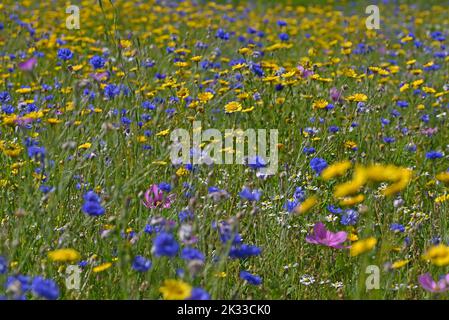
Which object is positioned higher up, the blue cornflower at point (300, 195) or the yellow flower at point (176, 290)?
the yellow flower at point (176, 290)

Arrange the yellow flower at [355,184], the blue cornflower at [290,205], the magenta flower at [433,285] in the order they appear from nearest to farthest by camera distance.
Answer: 1. the yellow flower at [355,184]
2. the magenta flower at [433,285]
3. the blue cornflower at [290,205]

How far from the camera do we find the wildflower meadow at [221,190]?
81.5 inches

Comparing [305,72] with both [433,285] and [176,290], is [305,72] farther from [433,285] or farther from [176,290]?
[176,290]

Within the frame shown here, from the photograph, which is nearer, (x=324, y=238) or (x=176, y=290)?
(x=176, y=290)

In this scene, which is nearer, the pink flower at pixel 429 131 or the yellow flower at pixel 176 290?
the yellow flower at pixel 176 290

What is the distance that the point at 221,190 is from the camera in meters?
2.27

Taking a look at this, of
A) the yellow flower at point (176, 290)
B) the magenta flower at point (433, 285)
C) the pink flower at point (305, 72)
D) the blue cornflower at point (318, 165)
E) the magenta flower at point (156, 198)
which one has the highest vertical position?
the pink flower at point (305, 72)

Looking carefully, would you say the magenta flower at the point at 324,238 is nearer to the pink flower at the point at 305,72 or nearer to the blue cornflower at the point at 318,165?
the blue cornflower at the point at 318,165

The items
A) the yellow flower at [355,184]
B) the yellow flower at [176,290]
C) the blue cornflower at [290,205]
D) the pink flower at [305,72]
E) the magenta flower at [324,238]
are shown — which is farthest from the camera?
the pink flower at [305,72]

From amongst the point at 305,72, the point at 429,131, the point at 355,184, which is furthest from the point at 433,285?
the point at 305,72

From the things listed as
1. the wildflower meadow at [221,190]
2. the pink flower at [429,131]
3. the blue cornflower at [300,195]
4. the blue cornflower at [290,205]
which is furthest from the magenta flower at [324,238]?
the pink flower at [429,131]

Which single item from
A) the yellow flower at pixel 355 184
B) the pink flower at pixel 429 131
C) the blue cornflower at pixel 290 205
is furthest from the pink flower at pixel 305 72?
the yellow flower at pixel 355 184
